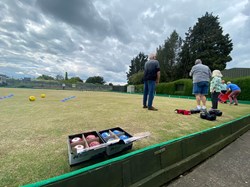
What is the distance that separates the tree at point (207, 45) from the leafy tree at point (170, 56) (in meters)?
1.34

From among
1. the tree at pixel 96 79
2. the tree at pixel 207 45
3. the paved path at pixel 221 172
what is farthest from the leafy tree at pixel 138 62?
the paved path at pixel 221 172

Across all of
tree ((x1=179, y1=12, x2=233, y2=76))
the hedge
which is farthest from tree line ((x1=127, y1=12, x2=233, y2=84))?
the hedge

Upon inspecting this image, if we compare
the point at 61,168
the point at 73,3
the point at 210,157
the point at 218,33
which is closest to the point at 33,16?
the point at 73,3

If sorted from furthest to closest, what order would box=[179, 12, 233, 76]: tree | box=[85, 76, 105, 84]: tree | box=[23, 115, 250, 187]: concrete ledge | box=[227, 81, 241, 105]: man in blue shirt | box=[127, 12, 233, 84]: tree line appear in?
box=[85, 76, 105, 84]: tree
box=[127, 12, 233, 84]: tree line
box=[179, 12, 233, 76]: tree
box=[227, 81, 241, 105]: man in blue shirt
box=[23, 115, 250, 187]: concrete ledge

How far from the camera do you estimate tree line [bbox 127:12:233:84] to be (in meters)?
20.6

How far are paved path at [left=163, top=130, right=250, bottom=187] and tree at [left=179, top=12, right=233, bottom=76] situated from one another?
2278 cm

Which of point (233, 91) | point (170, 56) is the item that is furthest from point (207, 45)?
point (233, 91)

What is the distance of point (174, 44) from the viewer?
2439cm

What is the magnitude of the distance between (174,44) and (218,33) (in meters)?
7.03

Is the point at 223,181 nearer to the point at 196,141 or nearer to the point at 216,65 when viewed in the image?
the point at 196,141

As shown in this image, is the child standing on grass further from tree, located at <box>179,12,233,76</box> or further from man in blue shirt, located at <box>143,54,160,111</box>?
tree, located at <box>179,12,233,76</box>

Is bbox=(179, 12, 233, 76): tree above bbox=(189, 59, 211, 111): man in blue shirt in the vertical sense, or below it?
above

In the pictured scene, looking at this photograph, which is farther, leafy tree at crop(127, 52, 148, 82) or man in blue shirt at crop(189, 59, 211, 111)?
leafy tree at crop(127, 52, 148, 82)

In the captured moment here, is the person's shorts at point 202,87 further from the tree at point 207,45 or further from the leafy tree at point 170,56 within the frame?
the leafy tree at point 170,56
